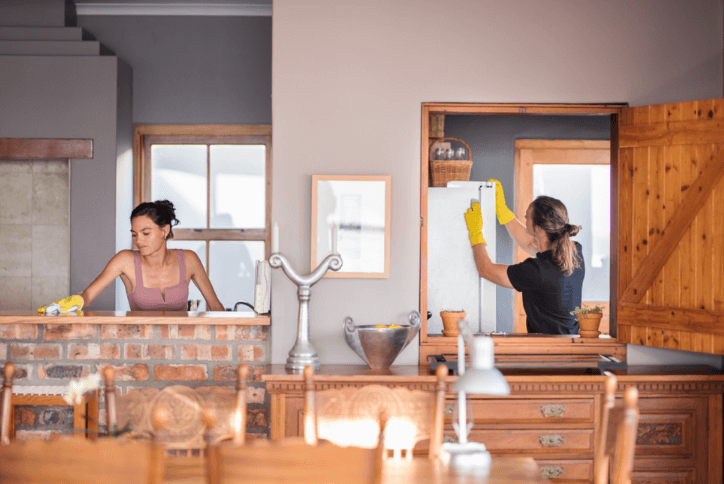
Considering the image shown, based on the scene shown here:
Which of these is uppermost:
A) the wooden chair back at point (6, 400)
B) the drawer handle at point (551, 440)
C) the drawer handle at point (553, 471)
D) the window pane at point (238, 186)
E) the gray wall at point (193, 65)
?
the gray wall at point (193, 65)

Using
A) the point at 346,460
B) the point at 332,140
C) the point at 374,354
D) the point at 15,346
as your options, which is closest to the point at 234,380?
the point at 374,354

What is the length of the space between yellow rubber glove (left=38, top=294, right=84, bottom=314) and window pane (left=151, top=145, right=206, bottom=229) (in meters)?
1.90

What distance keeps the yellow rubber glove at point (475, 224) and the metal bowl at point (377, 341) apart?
56.2 inches

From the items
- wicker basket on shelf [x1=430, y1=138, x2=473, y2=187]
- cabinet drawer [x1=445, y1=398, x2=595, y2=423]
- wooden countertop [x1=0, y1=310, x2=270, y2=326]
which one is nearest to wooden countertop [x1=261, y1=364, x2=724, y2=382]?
cabinet drawer [x1=445, y1=398, x2=595, y2=423]

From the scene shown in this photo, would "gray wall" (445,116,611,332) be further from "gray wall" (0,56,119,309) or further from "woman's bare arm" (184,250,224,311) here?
"gray wall" (0,56,119,309)

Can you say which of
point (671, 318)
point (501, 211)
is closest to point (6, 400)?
point (671, 318)

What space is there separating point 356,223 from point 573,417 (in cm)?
129

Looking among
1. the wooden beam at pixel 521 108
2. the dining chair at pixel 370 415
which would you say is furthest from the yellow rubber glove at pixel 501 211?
the dining chair at pixel 370 415

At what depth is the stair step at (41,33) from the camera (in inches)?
174

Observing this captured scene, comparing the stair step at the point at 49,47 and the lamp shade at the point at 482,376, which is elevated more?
the stair step at the point at 49,47

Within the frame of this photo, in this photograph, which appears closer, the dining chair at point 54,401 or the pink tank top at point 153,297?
the dining chair at point 54,401

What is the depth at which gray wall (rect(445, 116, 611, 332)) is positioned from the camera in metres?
5.10

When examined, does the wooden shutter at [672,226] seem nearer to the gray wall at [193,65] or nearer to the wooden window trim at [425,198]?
the wooden window trim at [425,198]

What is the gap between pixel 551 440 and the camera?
273 cm
